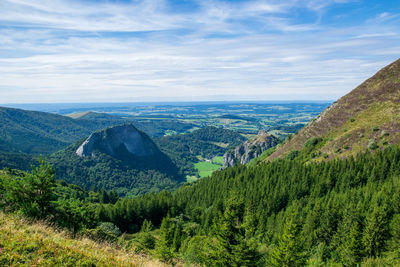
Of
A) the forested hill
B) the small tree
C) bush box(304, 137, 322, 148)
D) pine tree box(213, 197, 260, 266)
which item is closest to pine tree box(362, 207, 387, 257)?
the forested hill

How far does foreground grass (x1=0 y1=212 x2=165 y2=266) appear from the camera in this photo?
11070mm

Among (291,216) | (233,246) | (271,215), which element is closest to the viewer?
(233,246)

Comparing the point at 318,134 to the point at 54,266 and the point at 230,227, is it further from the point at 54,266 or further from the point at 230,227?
the point at 54,266

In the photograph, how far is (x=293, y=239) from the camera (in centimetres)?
3069

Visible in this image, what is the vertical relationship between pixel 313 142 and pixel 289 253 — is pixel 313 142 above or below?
above

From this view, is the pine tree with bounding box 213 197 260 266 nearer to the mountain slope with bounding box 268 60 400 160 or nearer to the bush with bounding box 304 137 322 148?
the mountain slope with bounding box 268 60 400 160

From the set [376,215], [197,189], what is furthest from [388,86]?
[197,189]

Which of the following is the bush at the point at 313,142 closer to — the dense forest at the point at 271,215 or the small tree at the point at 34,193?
the dense forest at the point at 271,215

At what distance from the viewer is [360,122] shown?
92312 mm

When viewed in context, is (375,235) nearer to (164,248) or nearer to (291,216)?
(291,216)

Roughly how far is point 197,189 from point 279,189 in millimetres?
48333

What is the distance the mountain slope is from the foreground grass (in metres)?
90.1

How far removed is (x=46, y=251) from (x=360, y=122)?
359 ft

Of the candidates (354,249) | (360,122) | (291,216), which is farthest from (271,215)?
(360,122)
